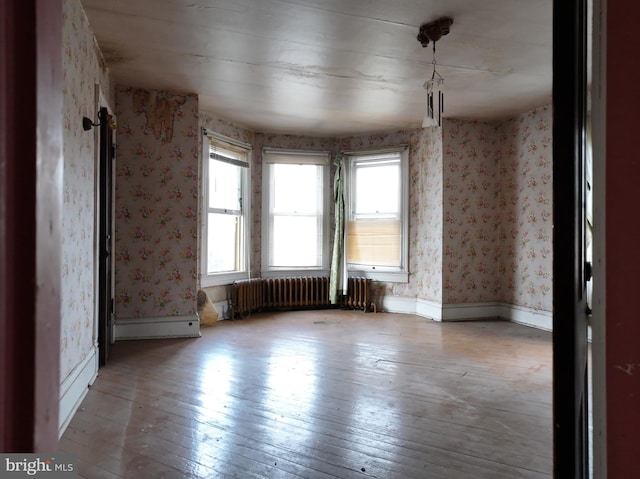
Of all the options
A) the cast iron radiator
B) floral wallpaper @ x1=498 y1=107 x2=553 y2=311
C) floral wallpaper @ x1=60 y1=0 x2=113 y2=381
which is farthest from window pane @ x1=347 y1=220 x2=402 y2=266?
floral wallpaper @ x1=60 y1=0 x2=113 y2=381

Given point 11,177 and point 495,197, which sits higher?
point 495,197

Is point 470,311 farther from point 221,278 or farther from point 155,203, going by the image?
point 155,203

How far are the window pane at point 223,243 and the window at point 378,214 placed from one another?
67.4 inches

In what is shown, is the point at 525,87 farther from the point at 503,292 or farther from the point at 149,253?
the point at 149,253

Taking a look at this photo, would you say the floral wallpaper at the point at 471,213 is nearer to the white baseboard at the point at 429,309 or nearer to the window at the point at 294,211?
the white baseboard at the point at 429,309

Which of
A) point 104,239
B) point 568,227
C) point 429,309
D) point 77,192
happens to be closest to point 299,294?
point 429,309

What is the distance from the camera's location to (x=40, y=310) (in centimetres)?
47

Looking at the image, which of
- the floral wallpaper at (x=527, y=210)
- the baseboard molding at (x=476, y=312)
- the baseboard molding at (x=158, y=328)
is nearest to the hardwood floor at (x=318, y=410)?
the baseboard molding at (x=158, y=328)

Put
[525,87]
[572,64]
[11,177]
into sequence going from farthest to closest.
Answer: [525,87], [572,64], [11,177]

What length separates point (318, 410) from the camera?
269cm

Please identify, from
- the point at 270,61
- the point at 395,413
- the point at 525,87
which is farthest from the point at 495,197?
the point at 395,413

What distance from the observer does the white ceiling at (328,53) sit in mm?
2873

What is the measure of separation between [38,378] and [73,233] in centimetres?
257

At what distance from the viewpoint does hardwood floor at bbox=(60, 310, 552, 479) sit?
81.0 inches
